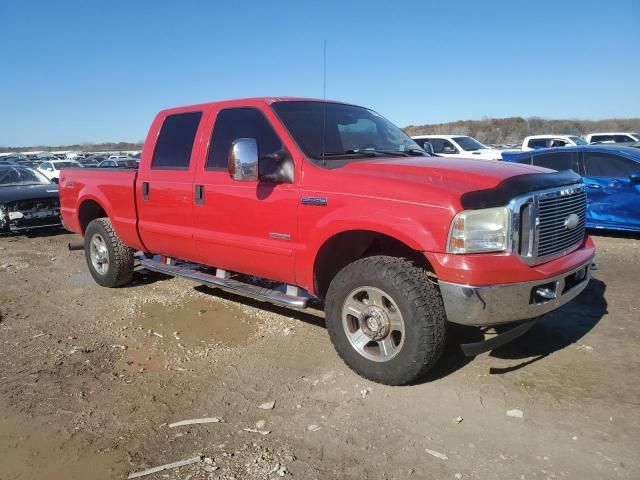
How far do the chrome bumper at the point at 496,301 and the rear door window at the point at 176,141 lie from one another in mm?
2873

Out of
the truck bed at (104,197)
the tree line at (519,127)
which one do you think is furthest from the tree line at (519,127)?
the truck bed at (104,197)

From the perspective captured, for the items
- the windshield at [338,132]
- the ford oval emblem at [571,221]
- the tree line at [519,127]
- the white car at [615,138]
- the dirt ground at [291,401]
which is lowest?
the dirt ground at [291,401]

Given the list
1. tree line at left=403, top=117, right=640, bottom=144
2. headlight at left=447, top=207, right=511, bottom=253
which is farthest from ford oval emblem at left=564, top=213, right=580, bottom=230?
tree line at left=403, top=117, right=640, bottom=144

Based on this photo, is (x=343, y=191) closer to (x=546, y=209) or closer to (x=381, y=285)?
(x=381, y=285)

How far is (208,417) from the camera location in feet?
10.5

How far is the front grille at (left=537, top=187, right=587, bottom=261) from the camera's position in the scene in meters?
3.30

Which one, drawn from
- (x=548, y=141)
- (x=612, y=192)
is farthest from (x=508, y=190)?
(x=548, y=141)

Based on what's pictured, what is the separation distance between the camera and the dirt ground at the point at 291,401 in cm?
272

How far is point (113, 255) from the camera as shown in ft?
19.4

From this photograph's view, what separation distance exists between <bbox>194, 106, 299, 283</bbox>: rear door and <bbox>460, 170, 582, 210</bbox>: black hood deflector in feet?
4.44

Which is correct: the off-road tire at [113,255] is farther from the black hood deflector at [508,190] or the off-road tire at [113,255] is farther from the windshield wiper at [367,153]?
the black hood deflector at [508,190]

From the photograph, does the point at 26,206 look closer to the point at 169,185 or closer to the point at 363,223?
the point at 169,185

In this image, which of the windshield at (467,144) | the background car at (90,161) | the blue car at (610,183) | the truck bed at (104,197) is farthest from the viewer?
the background car at (90,161)

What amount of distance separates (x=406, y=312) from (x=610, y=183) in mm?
6729
